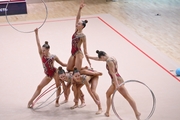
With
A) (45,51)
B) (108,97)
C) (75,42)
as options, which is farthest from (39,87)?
(108,97)

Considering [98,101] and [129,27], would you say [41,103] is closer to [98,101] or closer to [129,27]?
[98,101]

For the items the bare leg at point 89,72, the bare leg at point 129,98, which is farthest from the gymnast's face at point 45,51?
the bare leg at point 129,98

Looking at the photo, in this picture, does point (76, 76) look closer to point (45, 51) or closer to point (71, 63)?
point (71, 63)

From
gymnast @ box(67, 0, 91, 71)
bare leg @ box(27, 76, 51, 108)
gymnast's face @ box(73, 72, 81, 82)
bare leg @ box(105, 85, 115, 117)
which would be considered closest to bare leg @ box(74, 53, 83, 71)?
gymnast @ box(67, 0, 91, 71)

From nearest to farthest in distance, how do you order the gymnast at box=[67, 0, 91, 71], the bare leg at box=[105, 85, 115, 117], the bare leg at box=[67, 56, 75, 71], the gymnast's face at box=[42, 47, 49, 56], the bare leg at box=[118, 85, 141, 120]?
the bare leg at box=[118, 85, 141, 120], the bare leg at box=[105, 85, 115, 117], the gymnast's face at box=[42, 47, 49, 56], the gymnast at box=[67, 0, 91, 71], the bare leg at box=[67, 56, 75, 71]

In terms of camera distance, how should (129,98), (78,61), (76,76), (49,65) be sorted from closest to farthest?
(129,98)
(76,76)
(49,65)
(78,61)

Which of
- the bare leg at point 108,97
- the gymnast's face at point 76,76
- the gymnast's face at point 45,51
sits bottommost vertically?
the bare leg at point 108,97

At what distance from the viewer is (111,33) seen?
31.9 ft

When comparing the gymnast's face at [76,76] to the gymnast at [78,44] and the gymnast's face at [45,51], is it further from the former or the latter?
the gymnast's face at [45,51]

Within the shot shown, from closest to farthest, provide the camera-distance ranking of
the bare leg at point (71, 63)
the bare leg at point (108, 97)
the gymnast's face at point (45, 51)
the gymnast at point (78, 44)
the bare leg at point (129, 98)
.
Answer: the bare leg at point (129, 98), the bare leg at point (108, 97), the gymnast's face at point (45, 51), the gymnast at point (78, 44), the bare leg at point (71, 63)

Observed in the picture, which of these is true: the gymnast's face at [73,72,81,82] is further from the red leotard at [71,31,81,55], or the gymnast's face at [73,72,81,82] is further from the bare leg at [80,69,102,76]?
the red leotard at [71,31,81,55]

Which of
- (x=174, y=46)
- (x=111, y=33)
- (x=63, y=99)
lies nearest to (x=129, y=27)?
(x=111, y=33)

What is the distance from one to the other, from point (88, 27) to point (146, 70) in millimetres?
2952

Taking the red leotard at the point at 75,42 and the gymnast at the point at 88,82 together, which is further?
the red leotard at the point at 75,42
